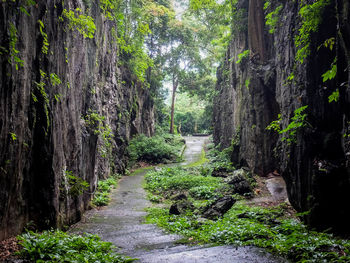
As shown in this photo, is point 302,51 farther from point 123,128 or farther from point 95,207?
point 123,128

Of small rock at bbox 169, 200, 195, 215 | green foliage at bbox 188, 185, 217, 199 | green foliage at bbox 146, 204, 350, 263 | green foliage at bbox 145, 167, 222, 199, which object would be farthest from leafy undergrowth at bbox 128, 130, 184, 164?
green foliage at bbox 146, 204, 350, 263

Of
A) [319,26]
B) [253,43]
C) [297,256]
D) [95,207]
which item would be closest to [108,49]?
[253,43]

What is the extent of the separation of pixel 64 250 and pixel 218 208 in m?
4.75

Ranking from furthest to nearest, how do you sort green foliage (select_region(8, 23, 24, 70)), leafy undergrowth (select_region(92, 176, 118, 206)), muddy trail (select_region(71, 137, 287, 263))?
leafy undergrowth (select_region(92, 176, 118, 206))
muddy trail (select_region(71, 137, 287, 263))
green foliage (select_region(8, 23, 24, 70))

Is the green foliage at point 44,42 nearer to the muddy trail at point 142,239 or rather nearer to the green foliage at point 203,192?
the muddy trail at point 142,239

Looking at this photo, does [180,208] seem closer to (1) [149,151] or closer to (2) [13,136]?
(2) [13,136]

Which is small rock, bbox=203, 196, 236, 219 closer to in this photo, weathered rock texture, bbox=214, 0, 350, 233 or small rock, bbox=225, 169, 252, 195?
weathered rock texture, bbox=214, 0, 350, 233

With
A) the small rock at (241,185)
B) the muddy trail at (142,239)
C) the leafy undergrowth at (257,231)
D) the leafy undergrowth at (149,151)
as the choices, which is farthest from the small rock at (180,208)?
the leafy undergrowth at (149,151)

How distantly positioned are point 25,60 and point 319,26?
561 centimetres

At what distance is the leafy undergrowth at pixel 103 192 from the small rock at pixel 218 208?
4041 mm

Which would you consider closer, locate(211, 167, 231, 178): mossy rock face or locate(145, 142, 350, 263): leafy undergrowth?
locate(145, 142, 350, 263): leafy undergrowth

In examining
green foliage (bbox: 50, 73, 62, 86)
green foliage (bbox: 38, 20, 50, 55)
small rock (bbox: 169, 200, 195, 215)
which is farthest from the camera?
small rock (bbox: 169, 200, 195, 215)

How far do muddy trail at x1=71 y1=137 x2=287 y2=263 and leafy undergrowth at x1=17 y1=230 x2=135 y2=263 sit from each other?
51 centimetres

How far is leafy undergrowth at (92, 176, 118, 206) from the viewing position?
9.79 m
